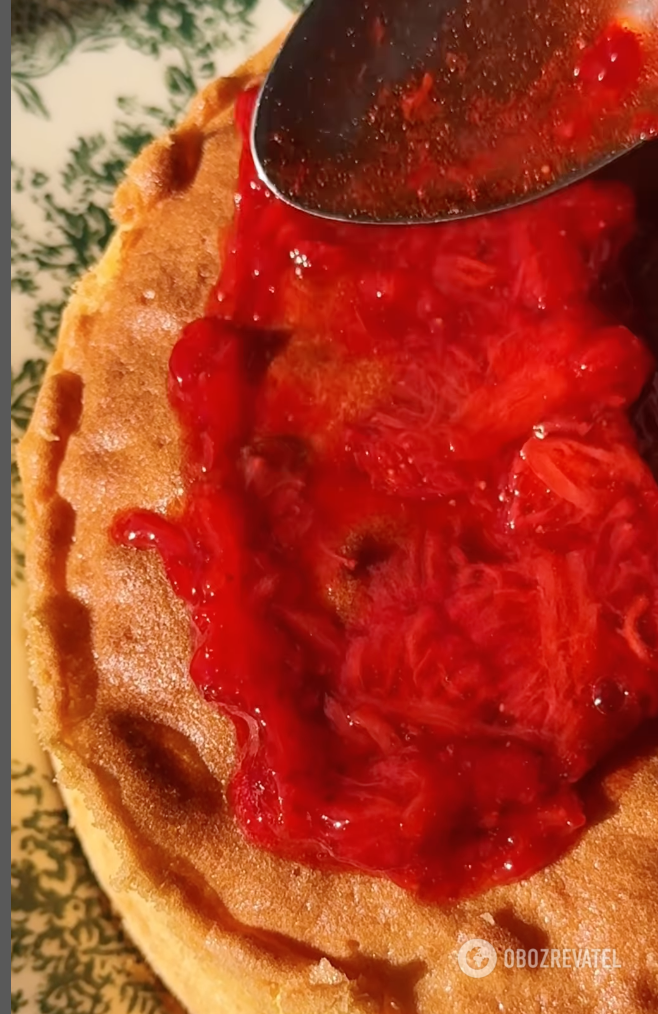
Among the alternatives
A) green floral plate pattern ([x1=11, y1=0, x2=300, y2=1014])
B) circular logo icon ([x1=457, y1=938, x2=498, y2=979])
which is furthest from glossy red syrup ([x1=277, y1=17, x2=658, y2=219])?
circular logo icon ([x1=457, y1=938, x2=498, y2=979])

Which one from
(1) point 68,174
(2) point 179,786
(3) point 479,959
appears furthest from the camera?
(1) point 68,174

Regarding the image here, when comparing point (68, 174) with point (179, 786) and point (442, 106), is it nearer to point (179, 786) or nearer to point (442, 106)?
point (442, 106)

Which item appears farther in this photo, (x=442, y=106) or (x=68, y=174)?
(x=68, y=174)

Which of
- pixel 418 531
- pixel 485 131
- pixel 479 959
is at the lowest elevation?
pixel 479 959

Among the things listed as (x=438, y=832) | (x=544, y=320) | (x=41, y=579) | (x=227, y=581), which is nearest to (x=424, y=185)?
(x=544, y=320)

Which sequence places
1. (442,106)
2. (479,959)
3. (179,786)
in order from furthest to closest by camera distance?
(442,106) < (179,786) < (479,959)

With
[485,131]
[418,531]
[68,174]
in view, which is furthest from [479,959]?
[68,174]
